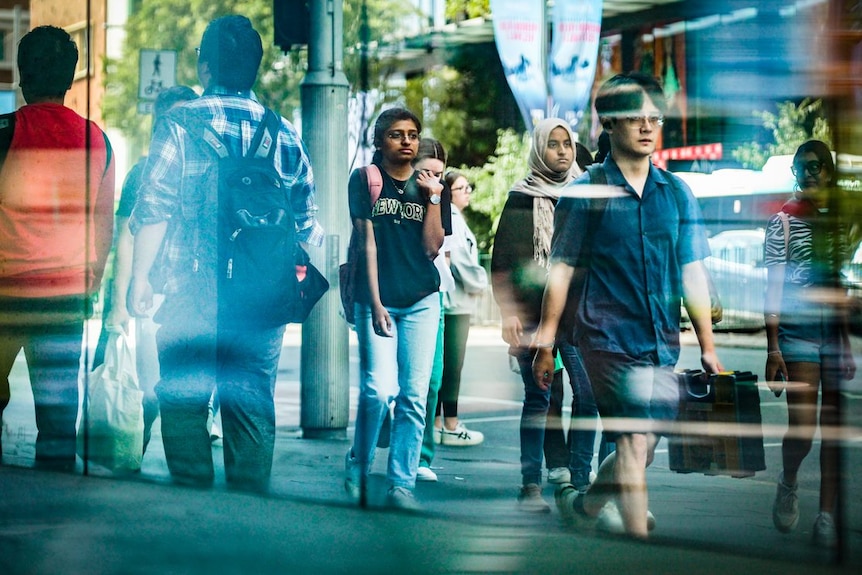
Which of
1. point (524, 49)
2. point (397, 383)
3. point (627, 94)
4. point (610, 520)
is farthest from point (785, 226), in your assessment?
point (397, 383)

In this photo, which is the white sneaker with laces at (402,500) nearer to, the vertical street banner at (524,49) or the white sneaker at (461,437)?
the white sneaker at (461,437)

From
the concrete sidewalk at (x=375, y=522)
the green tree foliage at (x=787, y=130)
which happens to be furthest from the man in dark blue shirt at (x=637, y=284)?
the green tree foliage at (x=787, y=130)

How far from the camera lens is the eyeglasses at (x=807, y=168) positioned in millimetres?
4598

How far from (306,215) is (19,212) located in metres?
1.28

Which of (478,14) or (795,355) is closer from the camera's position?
(795,355)

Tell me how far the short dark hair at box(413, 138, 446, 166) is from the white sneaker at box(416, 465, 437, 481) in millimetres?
1251

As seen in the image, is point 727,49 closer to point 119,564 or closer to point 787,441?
point 787,441

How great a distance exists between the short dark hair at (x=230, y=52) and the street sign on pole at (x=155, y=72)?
0.41 ft

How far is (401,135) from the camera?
5.44m

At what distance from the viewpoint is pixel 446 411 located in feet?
19.2

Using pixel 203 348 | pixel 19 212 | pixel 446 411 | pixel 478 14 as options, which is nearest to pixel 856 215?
pixel 478 14

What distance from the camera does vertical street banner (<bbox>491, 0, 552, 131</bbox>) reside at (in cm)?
498

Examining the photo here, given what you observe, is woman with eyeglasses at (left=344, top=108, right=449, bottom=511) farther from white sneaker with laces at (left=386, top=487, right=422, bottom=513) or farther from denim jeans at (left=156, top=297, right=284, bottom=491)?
denim jeans at (left=156, top=297, right=284, bottom=491)

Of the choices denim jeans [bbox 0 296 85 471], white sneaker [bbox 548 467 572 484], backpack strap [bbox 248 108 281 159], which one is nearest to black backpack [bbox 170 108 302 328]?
backpack strap [bbox 248 108 281 159]
